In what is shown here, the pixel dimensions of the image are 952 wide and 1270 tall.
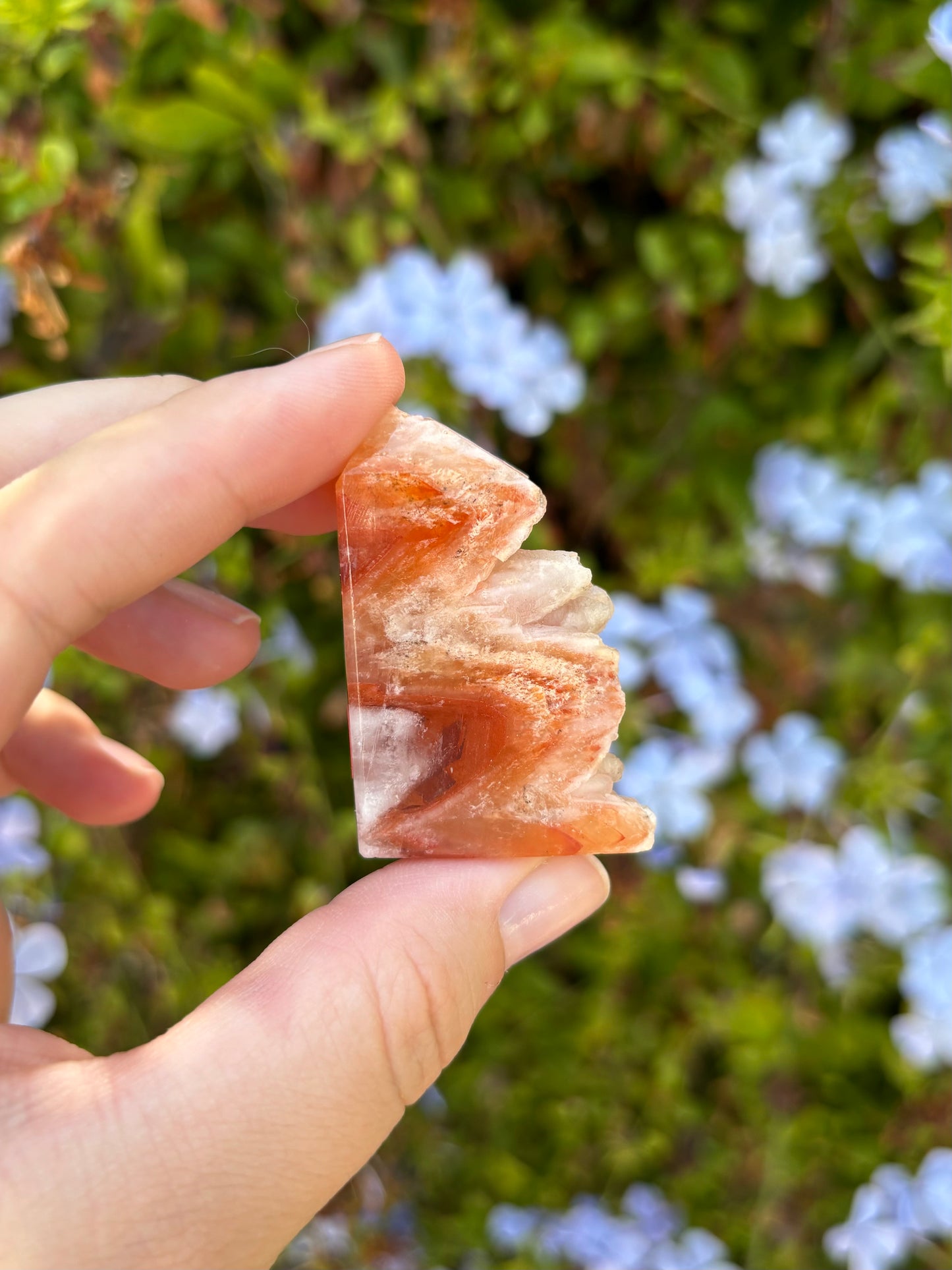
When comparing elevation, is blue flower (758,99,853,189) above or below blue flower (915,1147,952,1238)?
above

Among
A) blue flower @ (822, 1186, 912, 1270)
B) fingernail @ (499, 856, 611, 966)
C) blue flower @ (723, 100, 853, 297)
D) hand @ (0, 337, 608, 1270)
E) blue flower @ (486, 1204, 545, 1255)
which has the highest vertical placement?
blue flower @ (723, 100, 853, 297)

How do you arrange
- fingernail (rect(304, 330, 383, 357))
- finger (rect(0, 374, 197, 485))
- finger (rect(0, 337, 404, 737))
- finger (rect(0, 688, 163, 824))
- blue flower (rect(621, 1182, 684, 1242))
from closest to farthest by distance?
finger (rect(0, 337, 404, 737)) < fingernail (rect(304, 330, 383, 357)) < finger (rect(0, 374, 197, 485)) < finger (rect(0, 688, 163, 824)) < blue flower (rect(621, 1182, 684, 1242))

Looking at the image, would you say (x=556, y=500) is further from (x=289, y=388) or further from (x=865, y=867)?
(x=289, y=388)

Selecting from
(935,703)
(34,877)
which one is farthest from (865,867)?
(34,877)

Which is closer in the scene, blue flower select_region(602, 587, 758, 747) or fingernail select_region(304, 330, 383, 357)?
fingernail select_region(304, 330, 383, 357)

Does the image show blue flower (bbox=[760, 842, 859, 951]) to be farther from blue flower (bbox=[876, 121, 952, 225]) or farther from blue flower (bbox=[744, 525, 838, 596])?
blue flower (bbox=[876, 121, 952, 225])

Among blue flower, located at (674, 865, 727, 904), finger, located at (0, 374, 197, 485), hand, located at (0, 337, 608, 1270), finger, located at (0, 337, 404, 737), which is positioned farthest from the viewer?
blue flower, located at (674, 865, 727, 904)

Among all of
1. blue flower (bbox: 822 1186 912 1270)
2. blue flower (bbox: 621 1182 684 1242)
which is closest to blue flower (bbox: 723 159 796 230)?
blue flower (bbox: 822 1186 912 1270)

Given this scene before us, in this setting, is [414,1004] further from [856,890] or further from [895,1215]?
[895,1215]
